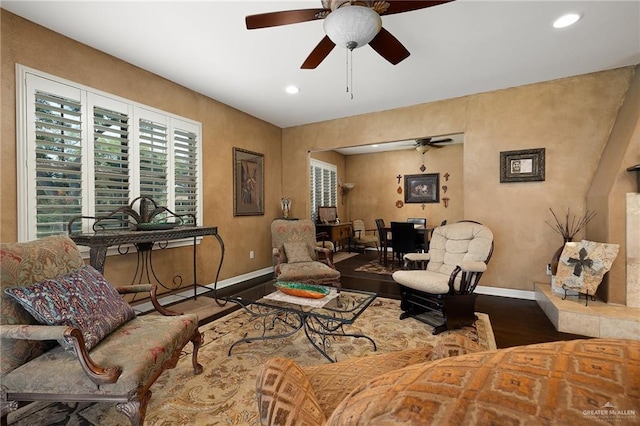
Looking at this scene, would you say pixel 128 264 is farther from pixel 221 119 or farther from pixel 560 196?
pixel 560 196

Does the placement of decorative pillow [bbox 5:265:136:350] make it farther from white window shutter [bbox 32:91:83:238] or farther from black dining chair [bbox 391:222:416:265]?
black dining chair [bbox 391:222:416:265]

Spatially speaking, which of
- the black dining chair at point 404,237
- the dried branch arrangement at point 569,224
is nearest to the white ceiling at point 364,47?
the dried branch arrangement at point 569,224

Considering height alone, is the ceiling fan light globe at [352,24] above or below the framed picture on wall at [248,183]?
above

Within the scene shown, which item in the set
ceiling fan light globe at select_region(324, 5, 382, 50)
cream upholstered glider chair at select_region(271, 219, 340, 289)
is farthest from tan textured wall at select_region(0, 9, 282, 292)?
ceiling fan light globe at select_region(324, 5, 382, 50)

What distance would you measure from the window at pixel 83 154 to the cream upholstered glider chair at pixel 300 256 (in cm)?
147

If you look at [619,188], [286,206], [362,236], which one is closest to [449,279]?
[619,188]

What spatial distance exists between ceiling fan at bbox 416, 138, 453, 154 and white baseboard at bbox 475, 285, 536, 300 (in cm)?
338

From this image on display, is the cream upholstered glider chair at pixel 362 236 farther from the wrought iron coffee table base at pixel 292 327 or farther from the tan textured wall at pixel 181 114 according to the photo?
the wrought iron coffee table base at pixel 292 327

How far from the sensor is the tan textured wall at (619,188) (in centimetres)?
276

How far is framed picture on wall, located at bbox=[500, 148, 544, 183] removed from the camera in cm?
361

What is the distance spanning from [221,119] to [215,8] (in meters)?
2.15

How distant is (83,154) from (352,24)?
2.75 meters

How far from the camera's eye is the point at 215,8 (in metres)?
2.26

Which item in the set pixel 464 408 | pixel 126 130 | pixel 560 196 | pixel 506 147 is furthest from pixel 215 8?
pixel 560 196
